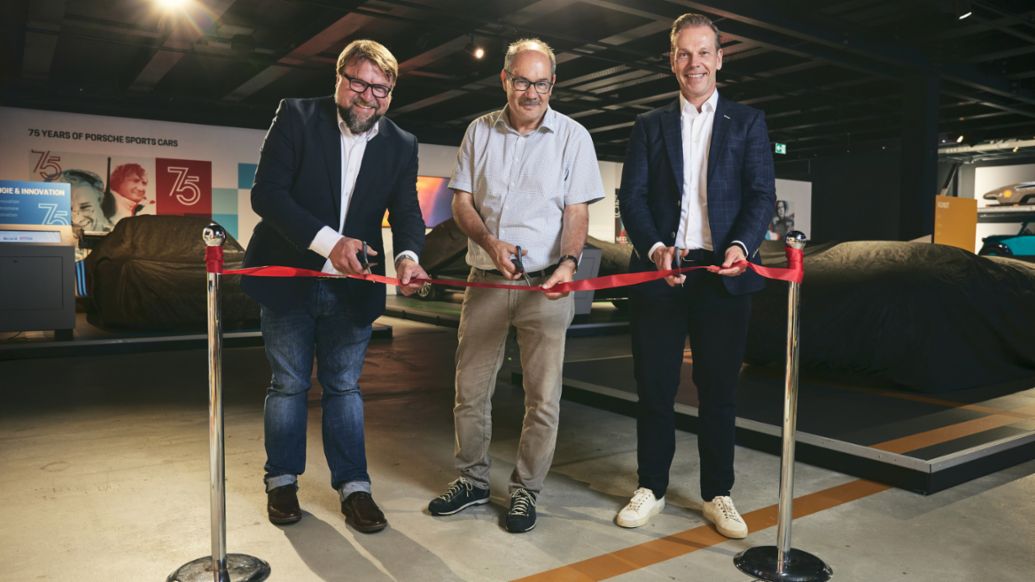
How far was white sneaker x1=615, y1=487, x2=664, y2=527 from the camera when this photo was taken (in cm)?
234

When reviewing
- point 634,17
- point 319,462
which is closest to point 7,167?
point 634,17

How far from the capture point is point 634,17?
7.78 meters

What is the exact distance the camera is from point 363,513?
2.30 m

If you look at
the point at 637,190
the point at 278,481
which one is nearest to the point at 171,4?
the point at 278,481

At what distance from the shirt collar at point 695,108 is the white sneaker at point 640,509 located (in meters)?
1.23

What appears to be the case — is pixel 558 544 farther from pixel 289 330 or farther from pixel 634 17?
pixel 634 17

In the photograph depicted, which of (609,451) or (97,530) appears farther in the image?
(609,451)

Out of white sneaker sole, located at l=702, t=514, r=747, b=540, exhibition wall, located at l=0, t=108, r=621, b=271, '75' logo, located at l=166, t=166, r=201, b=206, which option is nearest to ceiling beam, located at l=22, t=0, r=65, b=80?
exhibition wall, located at l=0, t=108, r=621, b=271

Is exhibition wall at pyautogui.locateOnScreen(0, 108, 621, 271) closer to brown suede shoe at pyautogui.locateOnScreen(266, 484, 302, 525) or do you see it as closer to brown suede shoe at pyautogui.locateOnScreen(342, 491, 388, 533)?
brown suede shoe at pyautogui.locateOnScreen(266, 484, 302, 525)

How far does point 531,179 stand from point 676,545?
3.87 feet

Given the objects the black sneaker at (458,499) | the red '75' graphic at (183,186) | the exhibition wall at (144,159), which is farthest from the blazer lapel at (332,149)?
the red '75' graphic at (183,186)

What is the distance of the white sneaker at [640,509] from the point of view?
2.34 metres

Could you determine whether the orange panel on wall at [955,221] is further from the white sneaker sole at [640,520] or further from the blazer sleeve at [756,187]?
the white sneaker sole at [640,520]

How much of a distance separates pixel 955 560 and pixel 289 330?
6.74 ft
